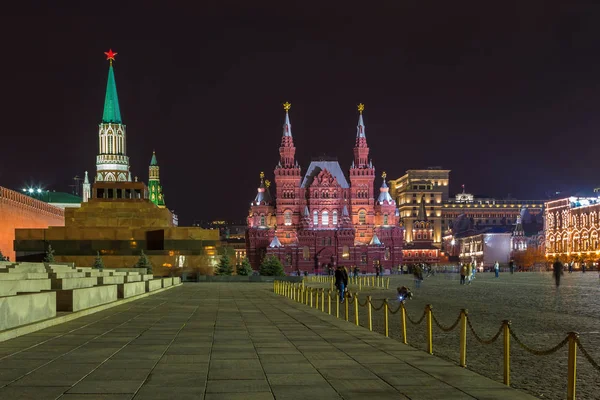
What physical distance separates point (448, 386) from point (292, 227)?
116404 millimetres

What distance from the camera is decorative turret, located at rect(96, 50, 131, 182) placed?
141250 millimetres

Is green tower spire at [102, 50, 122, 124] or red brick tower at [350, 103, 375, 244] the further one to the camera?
green tower spire at [102, 50, 122, 124]

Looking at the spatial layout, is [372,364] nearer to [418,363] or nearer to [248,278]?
[418,363]

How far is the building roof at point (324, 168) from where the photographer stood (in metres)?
132

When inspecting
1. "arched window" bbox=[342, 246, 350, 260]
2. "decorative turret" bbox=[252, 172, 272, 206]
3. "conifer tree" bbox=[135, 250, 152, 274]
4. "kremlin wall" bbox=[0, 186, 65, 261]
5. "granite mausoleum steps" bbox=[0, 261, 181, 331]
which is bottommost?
"arched window" bbox=[342, 246, 350, 260]

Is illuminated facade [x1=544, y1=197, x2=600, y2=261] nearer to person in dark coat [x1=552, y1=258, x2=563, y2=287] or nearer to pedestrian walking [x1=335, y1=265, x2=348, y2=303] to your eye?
person in dark coat [x1=552, y1=258, x2=563, y2=287]

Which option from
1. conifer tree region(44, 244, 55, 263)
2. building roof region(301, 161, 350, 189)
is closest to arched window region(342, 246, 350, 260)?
building roof region(301, 161, 350, 189)

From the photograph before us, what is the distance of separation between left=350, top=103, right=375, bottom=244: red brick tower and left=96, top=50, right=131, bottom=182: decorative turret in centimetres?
4583

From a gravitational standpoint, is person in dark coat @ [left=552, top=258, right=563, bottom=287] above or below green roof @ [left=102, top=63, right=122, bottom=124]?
below

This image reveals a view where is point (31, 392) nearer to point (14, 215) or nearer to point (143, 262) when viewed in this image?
point (143, 262)

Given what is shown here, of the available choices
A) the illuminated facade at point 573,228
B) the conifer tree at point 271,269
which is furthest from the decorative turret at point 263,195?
the conifer tree at point 271,269

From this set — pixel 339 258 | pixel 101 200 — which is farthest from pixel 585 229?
pixel 101 200

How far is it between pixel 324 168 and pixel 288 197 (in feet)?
34.3

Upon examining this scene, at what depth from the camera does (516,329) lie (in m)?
18.1
